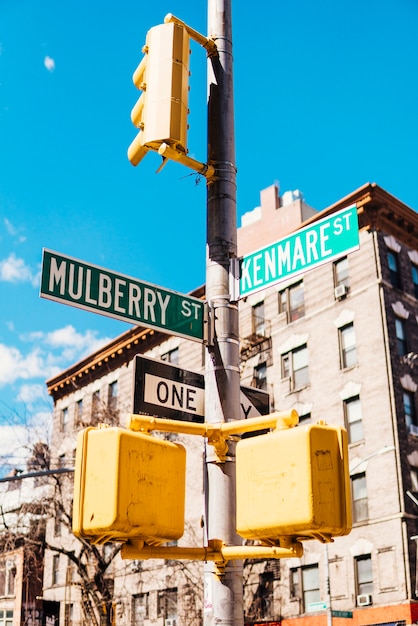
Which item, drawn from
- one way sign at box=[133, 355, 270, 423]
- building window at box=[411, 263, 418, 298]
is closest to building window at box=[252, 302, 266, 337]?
building window at box=[411, 263, 418, 298]

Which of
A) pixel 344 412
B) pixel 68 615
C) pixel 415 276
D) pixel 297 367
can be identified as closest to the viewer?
pixel 344 412

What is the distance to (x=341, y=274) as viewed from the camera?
3416 cm

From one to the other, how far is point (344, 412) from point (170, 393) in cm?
2804

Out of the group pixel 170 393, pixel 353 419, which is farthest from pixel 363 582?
pixel 170 393

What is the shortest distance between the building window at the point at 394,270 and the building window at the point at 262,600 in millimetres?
13202

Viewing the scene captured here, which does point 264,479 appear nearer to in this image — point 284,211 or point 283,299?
point 283,299

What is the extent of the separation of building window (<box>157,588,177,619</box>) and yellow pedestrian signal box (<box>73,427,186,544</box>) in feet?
117

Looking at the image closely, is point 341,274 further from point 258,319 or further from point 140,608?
point 140,608

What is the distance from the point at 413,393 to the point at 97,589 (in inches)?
585

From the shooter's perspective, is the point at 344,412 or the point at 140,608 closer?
the point at 344,412

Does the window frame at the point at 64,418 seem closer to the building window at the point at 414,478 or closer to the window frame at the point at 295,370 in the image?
the window frame at the point at 295,370

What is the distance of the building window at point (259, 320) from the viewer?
37188 mm

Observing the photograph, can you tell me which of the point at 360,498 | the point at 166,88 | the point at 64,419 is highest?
the point at 64,419

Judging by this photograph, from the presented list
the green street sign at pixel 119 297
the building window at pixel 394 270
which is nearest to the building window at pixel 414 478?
the building window at pixel 394 270
